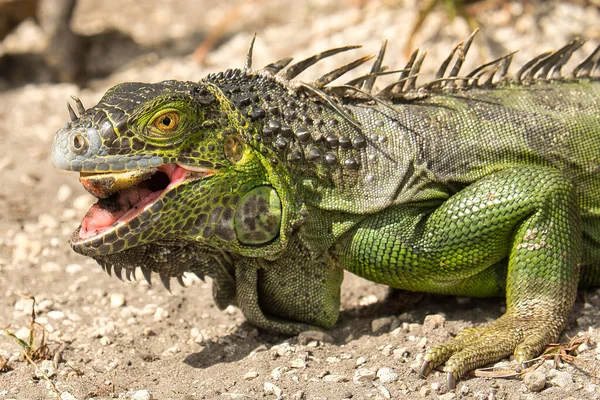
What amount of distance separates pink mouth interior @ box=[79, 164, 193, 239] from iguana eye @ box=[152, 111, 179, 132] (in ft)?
0.94

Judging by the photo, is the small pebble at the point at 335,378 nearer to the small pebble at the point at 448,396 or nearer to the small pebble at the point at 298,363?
the small pebble at the point at 298,363

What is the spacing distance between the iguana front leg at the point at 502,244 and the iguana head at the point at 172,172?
856 mm

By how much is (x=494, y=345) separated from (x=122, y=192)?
2.95m

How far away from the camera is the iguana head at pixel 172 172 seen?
567 centimetres

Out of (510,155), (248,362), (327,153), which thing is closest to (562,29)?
(510,155)

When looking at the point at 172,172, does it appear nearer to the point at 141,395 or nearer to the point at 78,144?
the point at 78,144

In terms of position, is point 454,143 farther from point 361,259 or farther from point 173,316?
point 173,316

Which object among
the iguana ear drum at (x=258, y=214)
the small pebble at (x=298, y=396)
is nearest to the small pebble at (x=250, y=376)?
the small pebble at (x=298, y=396)

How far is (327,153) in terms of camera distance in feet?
20.4

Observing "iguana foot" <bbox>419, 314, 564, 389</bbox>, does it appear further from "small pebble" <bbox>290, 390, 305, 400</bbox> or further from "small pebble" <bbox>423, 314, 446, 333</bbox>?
"small pebble" <bbox>290, 390, 305, 400</bbox>

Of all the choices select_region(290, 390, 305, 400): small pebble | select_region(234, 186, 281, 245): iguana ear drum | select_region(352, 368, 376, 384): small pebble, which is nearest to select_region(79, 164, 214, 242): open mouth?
select_region(234, 186, 281, 245): iguana ear drum

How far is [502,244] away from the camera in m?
6.23

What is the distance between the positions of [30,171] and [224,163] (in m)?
5.91

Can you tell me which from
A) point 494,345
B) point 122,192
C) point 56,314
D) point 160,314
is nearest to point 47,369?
point 56,314
